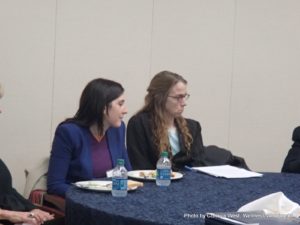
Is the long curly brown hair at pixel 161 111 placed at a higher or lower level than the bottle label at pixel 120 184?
higher

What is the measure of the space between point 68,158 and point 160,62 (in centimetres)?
190

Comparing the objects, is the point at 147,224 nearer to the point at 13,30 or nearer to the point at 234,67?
the point at 13,30

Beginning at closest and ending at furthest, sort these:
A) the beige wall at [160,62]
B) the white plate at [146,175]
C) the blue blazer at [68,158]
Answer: the white plate at [146,175]
the blue blazer at [68,158]
the beige wall at [160,62]

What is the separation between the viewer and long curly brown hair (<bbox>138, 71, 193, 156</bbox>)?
3615 mm

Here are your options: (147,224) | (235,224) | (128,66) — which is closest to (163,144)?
(128,66)

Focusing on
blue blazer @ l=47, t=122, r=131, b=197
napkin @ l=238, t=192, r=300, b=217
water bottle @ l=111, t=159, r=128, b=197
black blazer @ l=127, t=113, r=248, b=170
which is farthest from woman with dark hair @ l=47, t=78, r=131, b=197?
napkin @ l=238, t=192, r=300, b=217

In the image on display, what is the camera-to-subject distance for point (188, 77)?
16.2ft

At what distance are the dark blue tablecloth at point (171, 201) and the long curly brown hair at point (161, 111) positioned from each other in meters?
0.64

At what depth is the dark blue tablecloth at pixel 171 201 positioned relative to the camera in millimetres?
2107

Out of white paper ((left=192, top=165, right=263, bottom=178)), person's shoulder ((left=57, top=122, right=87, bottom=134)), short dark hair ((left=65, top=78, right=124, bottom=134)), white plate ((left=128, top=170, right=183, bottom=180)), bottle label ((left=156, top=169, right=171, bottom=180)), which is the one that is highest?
short dark hair ((left=65, top=78, right=124, bottom=134))

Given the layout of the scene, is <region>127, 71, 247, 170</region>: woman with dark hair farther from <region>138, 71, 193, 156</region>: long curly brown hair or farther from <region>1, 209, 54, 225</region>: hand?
<region>1, 209, 54, 225</region>: hand

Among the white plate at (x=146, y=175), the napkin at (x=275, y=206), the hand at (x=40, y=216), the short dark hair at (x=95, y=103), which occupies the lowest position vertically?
the hand at (x=40, y=216)

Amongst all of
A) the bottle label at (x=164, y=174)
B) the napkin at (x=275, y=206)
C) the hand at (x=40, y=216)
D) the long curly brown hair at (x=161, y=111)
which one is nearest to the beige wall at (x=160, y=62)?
the long curly brown hair at (x=161, y=111)

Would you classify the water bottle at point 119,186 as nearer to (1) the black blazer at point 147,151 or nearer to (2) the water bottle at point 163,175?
(2) the water bottle at point 163,175
